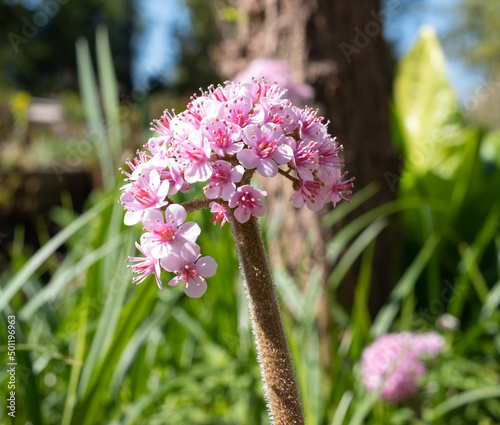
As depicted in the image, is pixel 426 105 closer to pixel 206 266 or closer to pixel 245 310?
pixel 245 310

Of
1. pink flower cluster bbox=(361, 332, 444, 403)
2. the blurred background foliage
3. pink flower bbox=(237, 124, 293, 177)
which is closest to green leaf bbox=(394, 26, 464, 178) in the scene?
the blurred background foliage

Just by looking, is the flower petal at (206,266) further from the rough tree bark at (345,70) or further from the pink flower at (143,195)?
the rough tree bark at (345,70)

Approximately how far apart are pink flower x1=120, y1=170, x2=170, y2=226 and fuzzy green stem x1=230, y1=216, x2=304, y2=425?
8 cm

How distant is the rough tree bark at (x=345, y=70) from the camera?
255 centimetres

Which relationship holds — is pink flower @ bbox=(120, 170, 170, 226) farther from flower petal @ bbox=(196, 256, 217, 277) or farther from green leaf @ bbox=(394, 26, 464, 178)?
green leaf @ bbox=(394, 26, 464, 178)

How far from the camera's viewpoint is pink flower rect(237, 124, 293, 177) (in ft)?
1.78

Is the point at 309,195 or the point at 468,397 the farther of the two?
the point at 468,397

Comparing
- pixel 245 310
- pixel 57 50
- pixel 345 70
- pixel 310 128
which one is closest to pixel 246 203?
pixel 310 128

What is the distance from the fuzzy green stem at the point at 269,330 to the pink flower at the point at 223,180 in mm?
48

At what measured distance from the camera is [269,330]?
568 mm

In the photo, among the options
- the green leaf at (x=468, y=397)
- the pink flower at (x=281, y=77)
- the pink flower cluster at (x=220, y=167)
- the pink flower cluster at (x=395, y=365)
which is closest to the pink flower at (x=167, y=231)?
the pink flower cluster at (x=220, y=167)

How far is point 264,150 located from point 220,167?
0.05m

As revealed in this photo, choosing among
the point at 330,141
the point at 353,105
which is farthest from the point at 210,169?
the point at 353,105

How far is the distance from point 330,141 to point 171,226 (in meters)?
0.22
